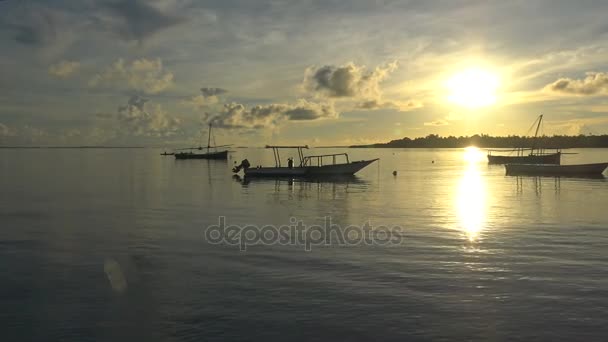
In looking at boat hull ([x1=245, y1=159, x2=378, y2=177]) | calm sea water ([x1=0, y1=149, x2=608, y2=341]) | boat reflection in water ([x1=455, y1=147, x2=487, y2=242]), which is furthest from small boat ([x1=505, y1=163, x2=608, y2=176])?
calm sea water ([x1=0, y1=149, x2=608, y2=341])

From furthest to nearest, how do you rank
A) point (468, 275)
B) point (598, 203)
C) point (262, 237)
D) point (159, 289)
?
point (598, 203) → point (262, 237) → point (468, 275) → point (159, 289)

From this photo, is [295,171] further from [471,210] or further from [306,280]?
[306,280]

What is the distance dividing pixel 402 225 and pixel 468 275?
11.6 m

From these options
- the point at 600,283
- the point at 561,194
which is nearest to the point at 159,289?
the point at 600,283

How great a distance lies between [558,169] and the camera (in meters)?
76.5

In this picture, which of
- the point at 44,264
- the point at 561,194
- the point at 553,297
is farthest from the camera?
the point at 561,194

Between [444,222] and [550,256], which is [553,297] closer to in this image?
[550,256]

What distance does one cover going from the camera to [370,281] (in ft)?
53.2

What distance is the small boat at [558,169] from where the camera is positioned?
74919 mm

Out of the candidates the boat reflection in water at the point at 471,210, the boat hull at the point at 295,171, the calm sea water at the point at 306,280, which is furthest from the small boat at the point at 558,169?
the calm sea water at the point at 306,280

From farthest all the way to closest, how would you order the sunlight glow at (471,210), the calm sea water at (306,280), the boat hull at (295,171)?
the boat hull at (295,171)
the sunlight glow at (471,210)
the calm sea water at (306,280)

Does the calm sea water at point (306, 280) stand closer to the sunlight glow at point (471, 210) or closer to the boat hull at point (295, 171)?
the sunlight glow at point (471, 210)

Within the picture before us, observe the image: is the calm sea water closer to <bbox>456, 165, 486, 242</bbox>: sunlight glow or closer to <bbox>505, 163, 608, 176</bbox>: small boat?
<bbox>456, 165, 486, 242</bbox>: sunlight glow

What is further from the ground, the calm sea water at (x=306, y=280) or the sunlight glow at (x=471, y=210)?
the sunlight glow at (x=471, y=210)
